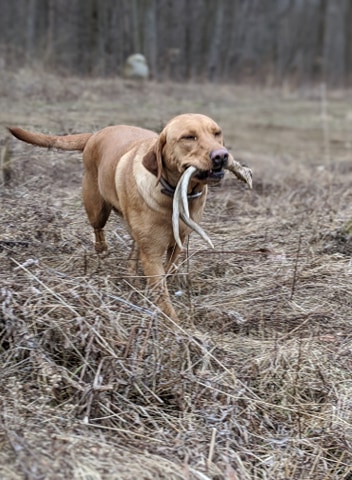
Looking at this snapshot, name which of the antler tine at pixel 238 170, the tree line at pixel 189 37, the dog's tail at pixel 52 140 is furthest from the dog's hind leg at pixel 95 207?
the tree line at pixel 189 37

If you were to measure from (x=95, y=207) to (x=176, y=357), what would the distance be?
217 cm

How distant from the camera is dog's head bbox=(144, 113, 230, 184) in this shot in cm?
394

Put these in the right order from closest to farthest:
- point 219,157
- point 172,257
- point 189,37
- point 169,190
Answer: point 219,157 < point 169,190 < point 172,257 < point 189,37

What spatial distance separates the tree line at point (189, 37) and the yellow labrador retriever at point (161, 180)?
11580 mm

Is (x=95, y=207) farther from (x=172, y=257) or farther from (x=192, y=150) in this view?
(x=192, y=150)

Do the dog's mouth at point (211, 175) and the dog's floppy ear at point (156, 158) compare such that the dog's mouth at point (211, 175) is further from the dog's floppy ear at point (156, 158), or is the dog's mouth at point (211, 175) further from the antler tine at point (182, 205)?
the dog's floppy ear at point (156, 158)

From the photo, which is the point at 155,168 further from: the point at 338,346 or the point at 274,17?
the point at 274,17

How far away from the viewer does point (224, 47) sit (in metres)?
27.0

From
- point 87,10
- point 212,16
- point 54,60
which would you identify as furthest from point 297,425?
point 212,16

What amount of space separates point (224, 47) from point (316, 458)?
2530cm

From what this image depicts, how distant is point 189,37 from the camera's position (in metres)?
25.3

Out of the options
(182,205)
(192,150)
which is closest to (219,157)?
(192,150)

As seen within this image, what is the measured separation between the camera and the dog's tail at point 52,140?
17.2ft

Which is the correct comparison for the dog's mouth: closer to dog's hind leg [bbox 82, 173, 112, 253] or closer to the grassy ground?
the grassy ground
